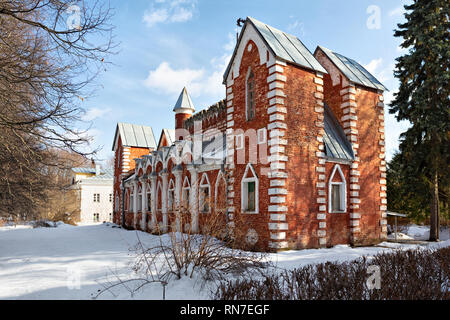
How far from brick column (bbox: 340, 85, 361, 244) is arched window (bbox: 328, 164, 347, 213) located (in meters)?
0.39

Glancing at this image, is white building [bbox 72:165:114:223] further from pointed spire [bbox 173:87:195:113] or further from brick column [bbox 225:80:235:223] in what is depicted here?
brick column [bbox 225:80:235:223]

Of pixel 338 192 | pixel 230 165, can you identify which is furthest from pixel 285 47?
pixel 338 192

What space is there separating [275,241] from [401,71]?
50.2ft

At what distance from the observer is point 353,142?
16594 mm

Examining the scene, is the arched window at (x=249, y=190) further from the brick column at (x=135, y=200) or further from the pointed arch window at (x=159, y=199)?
the brick column at (x=135, y=200)

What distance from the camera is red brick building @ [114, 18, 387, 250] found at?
13.5 meters

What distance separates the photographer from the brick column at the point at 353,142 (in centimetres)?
1584

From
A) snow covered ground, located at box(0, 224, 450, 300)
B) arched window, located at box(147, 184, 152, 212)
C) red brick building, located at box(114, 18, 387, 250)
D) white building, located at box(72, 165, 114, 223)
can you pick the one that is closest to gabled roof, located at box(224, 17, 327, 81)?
red brick building, located at box(114, 18, 387, 250)

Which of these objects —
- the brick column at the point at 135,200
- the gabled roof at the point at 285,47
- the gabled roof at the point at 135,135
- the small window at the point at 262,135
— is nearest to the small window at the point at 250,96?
the small window at the point at 262,135

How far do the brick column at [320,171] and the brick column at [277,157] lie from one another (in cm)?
189

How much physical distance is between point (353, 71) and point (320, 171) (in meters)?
6.69

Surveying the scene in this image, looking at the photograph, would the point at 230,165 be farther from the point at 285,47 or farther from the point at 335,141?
the point at 285,47
